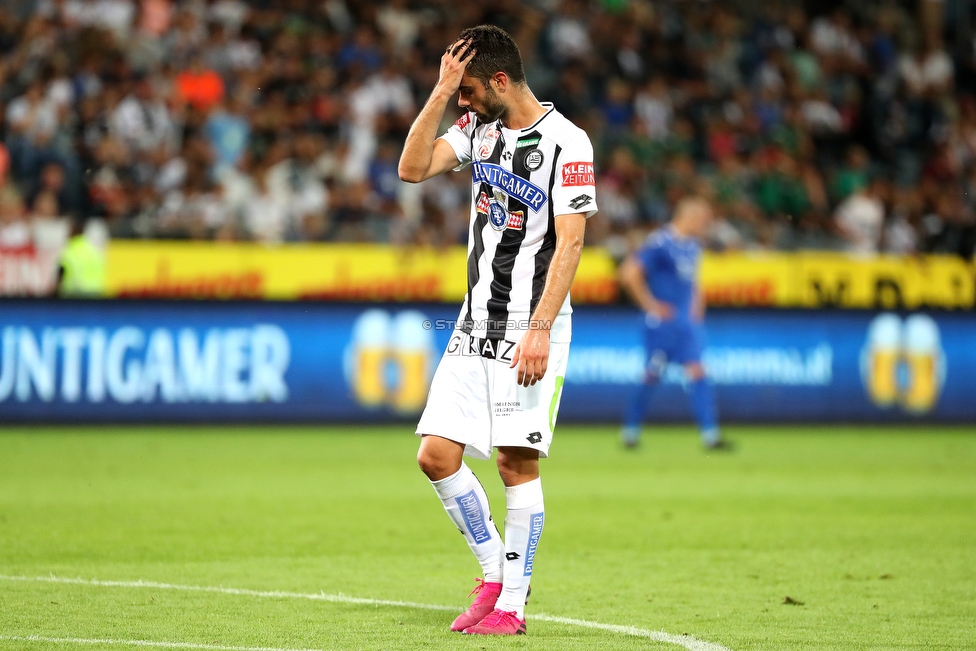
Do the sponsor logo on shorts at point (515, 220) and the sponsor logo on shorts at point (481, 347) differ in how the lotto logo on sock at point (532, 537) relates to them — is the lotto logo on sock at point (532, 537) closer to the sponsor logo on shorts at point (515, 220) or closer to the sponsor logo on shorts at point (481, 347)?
the sponsor logo on shorts at point (481, 347)

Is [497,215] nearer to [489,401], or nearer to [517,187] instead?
[517,187]

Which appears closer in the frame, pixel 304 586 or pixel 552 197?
pixel 552 197

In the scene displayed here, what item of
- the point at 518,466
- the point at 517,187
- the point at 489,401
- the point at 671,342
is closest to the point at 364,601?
the point at 518,466

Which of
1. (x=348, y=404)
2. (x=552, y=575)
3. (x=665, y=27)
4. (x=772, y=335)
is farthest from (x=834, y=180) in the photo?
(x=552, y=575)

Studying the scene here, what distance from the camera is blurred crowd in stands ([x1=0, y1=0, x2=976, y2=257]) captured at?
55.2 ft

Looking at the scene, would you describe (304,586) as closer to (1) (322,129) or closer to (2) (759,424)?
(2) (759,424)

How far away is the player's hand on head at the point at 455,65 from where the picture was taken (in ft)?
18.0

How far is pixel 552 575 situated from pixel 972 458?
7925 millimetres

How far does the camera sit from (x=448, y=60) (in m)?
5.53

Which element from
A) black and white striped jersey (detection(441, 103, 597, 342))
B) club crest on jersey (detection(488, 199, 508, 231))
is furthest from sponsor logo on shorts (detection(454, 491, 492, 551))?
club crest on jersey (detection(488, 199, 508, 231))

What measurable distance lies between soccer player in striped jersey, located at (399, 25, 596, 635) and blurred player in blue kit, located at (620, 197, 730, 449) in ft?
27.2

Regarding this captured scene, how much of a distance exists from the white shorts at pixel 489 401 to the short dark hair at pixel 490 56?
1.11 metres

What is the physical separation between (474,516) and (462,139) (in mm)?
1619

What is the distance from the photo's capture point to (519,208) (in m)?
5.62
